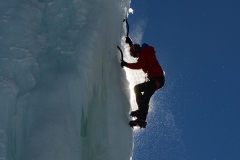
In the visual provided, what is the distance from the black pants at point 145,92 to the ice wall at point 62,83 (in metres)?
0.23

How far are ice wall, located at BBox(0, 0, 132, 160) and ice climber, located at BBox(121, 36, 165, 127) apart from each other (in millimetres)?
222

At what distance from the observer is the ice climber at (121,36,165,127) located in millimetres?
7145

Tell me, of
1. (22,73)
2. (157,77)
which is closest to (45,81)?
(22,73)

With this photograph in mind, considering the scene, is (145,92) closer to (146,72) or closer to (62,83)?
(146,72)

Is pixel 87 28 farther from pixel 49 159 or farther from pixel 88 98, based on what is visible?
pixel 49 159

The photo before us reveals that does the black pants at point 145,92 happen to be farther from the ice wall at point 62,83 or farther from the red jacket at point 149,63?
the ice wall at point 62,83

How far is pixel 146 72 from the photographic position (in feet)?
24.5

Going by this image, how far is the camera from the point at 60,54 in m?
6.29

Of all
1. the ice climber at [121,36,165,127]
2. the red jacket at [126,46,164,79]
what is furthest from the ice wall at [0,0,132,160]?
the red jacket at [126,46,164,79]

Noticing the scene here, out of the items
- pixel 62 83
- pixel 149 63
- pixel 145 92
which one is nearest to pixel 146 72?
pixel 149 63

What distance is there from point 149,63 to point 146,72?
19cm

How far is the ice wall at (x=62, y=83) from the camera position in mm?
5566

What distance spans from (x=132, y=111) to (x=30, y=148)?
2.23m

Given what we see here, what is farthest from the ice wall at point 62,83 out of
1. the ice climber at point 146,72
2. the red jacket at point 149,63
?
the red jacket at point 149,63
